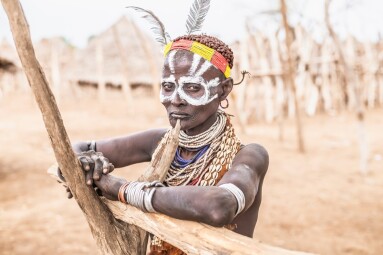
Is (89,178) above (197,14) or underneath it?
underneath

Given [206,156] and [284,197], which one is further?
[284,197]

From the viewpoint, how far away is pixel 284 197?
6.22 meters

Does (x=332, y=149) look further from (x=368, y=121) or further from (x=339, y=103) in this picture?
(x=339, y=103)

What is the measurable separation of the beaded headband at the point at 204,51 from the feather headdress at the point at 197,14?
0.24m

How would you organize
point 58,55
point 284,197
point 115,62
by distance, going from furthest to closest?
point 58,55 < point 115,62 < point 284,197

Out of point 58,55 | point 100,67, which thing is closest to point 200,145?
point 100,67

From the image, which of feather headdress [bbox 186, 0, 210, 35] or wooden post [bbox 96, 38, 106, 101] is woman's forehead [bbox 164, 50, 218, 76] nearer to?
feather headdress [bbox 186, 0, 210, 35]

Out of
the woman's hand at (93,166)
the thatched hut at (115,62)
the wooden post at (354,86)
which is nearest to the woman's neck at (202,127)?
the woman's hand at (93,166)

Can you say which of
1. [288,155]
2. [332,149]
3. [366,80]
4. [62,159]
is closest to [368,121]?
[366,80]

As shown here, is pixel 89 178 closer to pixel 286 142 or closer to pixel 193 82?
pixel 193 82

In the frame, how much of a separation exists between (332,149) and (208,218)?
353 inches

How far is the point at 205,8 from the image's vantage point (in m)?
2.10

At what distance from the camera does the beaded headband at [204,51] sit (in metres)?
1.86

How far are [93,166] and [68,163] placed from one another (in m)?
0.19
